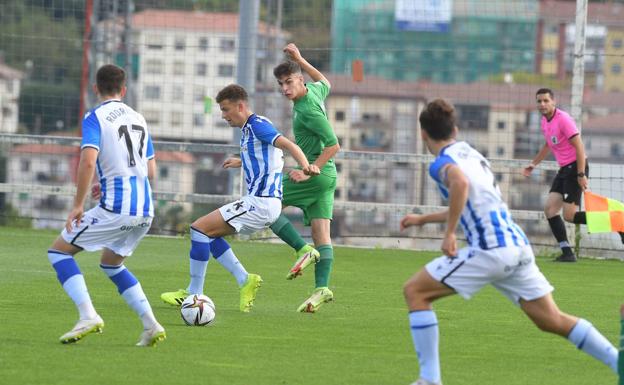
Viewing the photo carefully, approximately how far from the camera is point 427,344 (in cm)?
747

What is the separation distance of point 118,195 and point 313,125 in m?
2.83

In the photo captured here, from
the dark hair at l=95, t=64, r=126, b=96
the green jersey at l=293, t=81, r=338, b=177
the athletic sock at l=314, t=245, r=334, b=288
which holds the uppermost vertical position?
the dark hair at l=95, t=64, r=126, b=96

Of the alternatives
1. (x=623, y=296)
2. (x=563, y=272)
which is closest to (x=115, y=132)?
(x=623, y=296)

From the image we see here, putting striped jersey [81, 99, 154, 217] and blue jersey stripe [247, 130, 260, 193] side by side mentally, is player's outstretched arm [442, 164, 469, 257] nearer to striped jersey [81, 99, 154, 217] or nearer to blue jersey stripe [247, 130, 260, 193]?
striped jersey [81, 99, 154, 217]

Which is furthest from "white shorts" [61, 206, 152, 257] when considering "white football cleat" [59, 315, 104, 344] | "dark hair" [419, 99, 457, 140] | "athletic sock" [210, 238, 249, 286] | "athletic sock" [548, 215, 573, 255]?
"athletic sock" [548, 215, 573, 255]

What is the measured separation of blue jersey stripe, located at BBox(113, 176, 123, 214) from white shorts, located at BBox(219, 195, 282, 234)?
1.83 m

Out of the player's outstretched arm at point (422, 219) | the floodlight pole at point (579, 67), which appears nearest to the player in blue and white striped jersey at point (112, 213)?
the player's outstretched arm at point (422, 219)

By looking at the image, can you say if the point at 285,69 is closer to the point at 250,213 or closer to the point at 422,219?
the point at 250,213

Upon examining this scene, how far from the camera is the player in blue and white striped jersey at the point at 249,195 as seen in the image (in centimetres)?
1059

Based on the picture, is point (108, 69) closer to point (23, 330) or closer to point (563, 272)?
point (23, 330)

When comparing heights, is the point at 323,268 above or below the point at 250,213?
below

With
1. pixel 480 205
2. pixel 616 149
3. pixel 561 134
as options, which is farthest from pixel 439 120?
pixel 616 149

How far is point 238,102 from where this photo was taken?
1059cm

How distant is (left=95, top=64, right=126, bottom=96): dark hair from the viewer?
8.98m
